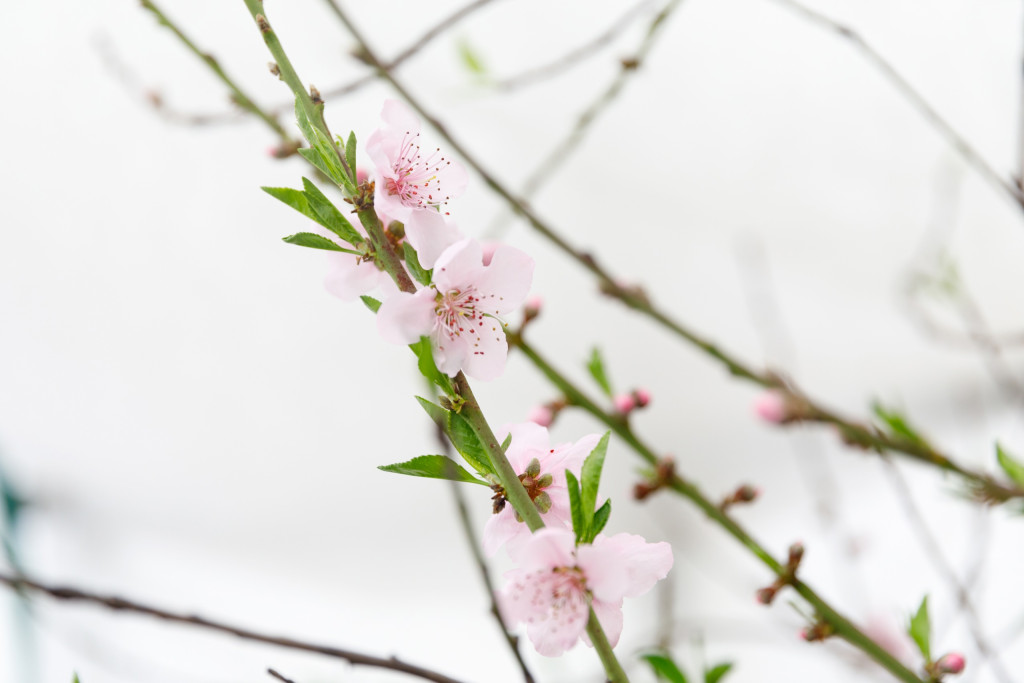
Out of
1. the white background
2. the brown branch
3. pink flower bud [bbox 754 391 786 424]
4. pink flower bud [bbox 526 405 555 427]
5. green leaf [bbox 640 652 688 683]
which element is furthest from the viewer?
the white background

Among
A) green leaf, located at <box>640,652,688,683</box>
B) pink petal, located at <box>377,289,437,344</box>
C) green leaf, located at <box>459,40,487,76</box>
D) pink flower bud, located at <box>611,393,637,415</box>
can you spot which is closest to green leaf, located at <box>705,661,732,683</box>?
green leaf, located at <box>640,652,688,683</box>

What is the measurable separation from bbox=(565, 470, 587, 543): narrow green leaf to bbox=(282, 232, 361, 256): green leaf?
0.11m

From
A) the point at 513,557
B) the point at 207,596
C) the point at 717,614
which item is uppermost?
the point at 207,596

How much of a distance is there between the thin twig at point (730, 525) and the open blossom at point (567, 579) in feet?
0.50

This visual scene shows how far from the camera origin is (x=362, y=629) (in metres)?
1.35

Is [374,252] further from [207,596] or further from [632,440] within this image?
[207,596]

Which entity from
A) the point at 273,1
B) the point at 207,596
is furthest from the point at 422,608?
the point at 273,1

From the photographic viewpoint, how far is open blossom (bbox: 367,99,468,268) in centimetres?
23

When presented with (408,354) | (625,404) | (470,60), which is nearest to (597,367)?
(625,404)

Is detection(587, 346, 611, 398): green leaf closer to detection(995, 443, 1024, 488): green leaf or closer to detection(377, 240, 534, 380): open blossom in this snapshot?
detection(377, 240, 534, 380): open blossom

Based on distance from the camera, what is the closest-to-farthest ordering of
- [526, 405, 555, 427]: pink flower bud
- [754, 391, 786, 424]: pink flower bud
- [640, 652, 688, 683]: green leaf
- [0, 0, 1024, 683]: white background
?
1. [640, 652, 688, 683]: green leaf
2. [526, 405, 555, 427]: pink flower bud
3. [754, 391, 786, 424]: pink flower bud
4. [0, 0, 1024, 683]: white background

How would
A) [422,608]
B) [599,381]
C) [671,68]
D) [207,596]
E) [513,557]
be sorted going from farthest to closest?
[422,608] < [207,596] < [671,68] < [599,381] < [513,557]

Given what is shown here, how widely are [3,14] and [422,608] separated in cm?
119

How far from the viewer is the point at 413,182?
0.90ft
